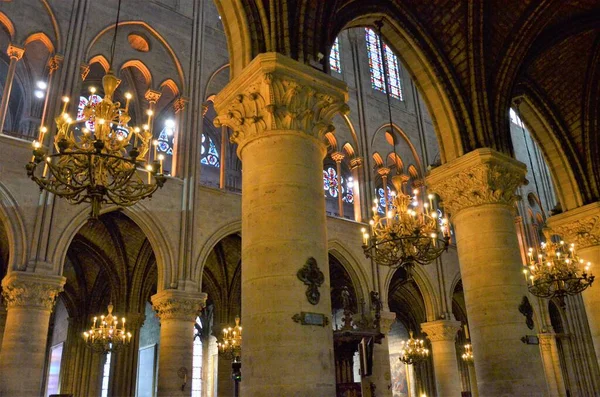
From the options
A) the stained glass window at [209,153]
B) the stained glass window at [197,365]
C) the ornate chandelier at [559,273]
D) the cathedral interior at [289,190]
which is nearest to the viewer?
the cathedral interior at [289,190]

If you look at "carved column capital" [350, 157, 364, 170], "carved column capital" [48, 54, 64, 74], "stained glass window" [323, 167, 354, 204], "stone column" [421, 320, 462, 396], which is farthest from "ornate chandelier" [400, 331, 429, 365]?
A: "carved column capital" [48, 54, 64, 74]

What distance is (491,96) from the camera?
35.6 ft

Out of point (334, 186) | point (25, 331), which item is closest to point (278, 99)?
point (25, 331)

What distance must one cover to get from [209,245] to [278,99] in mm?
9057

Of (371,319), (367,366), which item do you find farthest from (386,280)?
(367,366)

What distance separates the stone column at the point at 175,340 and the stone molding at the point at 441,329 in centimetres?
938

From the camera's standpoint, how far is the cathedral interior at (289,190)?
664cm

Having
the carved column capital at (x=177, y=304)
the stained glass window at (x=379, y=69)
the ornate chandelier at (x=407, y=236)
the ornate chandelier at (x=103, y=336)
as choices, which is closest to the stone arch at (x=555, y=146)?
the ornate chandelier at (x=407, y=236)

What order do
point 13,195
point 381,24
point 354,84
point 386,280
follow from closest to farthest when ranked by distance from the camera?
point 381,24 → point 13,195 → point 386,280 → point 354,84

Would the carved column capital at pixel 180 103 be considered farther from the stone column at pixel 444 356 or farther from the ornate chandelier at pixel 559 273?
the stone column at pixel 444 356

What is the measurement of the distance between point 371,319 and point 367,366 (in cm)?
498

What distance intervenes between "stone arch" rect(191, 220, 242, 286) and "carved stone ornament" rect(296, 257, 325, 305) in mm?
9096

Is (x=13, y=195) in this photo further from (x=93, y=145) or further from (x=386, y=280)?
(x=386, y=280)

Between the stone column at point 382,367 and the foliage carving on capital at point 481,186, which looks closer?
the foliage carving on capital at point 481,186
